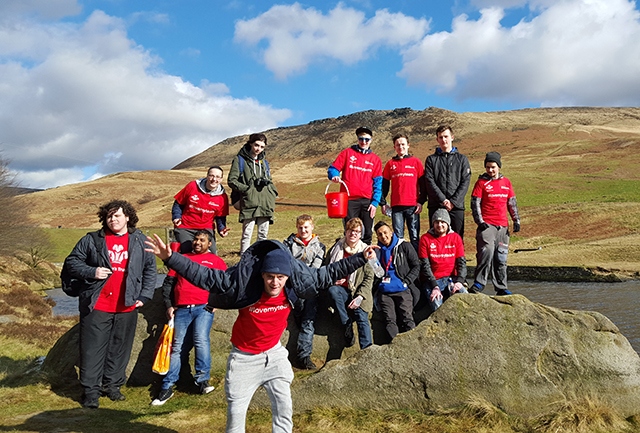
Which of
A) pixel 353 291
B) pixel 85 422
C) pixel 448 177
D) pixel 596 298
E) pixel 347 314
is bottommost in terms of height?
pixel 596 298

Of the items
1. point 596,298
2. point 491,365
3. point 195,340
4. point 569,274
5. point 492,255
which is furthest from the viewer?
point 569,274

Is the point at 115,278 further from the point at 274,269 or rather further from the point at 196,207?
the point at 274,269

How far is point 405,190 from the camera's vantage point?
9.55 metres

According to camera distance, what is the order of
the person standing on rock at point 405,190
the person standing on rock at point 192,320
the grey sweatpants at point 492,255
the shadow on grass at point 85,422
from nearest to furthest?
the shadow on grass at point 85,422 → the person standing on rock at point 192,320 → the grey sweatpants at point 492,255 → the person standing on rock at point 405,190

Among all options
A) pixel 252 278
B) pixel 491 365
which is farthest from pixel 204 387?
pixel 491 365

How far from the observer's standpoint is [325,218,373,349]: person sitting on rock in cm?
780

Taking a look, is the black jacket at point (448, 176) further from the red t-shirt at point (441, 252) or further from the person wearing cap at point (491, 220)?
the red t-shirt at point (441, 252)

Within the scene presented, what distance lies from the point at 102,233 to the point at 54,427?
106 inches

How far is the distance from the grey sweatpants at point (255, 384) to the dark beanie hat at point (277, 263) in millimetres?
934

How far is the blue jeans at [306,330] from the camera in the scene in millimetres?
8320

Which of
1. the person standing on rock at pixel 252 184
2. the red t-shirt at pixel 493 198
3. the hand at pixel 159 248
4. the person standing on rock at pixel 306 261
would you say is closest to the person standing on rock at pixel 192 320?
the person standing on rock at pixel 306 261

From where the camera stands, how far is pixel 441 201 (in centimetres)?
933

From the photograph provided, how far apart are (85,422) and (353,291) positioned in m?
4.11

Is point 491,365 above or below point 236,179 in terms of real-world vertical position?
below
